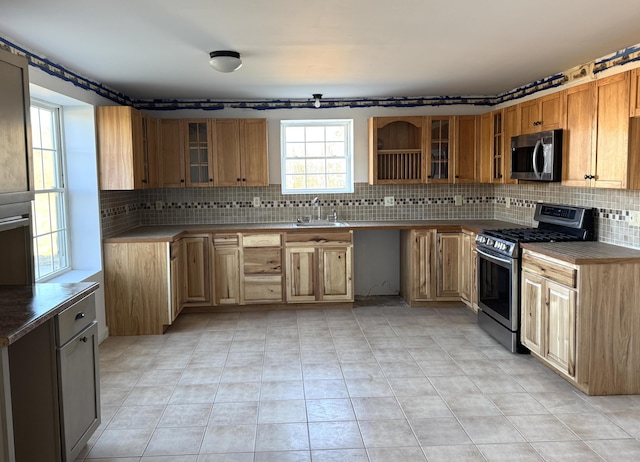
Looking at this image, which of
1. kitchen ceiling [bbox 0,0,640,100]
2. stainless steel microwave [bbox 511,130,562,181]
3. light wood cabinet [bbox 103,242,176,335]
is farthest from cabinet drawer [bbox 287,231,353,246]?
stainless steel microwave [bbox 511,130,562,181]

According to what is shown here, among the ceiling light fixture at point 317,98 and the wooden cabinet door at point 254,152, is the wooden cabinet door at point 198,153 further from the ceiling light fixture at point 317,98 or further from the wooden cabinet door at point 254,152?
the ceiling light fixture at point 317,98

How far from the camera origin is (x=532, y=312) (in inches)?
159

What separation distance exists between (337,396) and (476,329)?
1972mm

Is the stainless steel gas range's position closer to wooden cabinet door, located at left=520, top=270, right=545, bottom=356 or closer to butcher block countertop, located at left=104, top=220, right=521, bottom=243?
wooden cabinet door, located at left=520, top=270, right=545, bottom=356

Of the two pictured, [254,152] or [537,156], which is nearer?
[537,156]

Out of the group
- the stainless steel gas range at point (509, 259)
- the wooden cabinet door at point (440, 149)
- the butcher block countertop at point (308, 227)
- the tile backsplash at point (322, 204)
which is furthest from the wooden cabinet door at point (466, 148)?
the stainless steel gas range at point (509, 259)

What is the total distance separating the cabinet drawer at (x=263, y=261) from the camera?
571cm

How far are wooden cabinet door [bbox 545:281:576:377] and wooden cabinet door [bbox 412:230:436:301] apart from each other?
6.44 feet

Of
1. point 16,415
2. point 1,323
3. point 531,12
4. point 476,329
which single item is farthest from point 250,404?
point 531,12

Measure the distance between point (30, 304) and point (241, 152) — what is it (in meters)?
3.68

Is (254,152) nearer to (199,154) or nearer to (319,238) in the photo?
(199,154)

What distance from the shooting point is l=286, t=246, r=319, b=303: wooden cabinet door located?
573cm

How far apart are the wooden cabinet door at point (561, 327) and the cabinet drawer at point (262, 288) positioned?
280 centimetres

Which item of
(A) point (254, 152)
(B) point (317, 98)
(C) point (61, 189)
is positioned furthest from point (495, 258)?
(C) point (61, 189)
